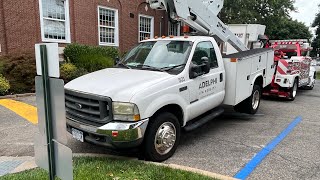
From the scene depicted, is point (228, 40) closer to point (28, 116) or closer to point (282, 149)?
point (282, 149)

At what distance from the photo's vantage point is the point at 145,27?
18.6 meters

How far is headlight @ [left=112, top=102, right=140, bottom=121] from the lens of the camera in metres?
3.85

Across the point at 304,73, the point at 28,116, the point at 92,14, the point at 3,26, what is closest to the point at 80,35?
the point at 92,14

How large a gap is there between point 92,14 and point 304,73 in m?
10.7

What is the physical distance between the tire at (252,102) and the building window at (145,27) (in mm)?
11813

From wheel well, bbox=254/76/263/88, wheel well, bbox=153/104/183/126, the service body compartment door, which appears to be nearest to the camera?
wheel well, bbox=153/104/183/126

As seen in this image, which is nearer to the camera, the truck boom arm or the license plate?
the license plate

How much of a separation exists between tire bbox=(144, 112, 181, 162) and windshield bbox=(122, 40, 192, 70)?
3.19ft

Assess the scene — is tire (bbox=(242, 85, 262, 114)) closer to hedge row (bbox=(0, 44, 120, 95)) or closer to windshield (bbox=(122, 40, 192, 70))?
windshield (bbox=(122, 40, 192, 70))

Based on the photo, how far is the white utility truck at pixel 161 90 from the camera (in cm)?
392

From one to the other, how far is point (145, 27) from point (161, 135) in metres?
15.0

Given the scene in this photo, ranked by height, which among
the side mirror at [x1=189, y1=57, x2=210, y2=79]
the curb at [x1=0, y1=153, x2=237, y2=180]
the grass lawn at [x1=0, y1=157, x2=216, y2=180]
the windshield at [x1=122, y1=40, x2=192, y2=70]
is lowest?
the curb at [x1=0, y1=153, x2=237, y2=180]

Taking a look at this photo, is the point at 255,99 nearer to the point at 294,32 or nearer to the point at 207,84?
the point at 207,84

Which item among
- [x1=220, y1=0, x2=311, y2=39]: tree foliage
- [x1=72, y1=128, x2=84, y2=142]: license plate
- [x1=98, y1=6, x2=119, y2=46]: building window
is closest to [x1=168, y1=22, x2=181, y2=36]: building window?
[x1=220, y1=0, x2=311, y2=39]: tree foliage
